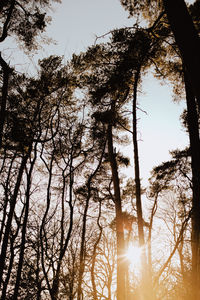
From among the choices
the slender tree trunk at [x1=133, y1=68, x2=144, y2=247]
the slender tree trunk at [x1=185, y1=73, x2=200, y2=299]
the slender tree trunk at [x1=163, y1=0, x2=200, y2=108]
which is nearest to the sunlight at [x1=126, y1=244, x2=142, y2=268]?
the slender tree trunk at [x1=133, y1=68, x2=144, y2=247]

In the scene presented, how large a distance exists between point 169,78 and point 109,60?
2855 mm

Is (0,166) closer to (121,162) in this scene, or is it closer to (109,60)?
(121,162)

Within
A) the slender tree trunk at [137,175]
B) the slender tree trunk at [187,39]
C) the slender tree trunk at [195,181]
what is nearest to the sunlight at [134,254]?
the slender tree trunk at [137,175]

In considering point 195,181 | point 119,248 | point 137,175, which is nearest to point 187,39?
point 195,181

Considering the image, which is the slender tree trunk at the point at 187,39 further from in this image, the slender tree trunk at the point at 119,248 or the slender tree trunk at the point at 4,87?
the slender tree trunk at the point at 119,248

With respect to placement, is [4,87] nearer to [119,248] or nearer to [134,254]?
[119,248]

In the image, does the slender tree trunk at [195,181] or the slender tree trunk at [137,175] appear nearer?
the slender tree trunk at [195,181]

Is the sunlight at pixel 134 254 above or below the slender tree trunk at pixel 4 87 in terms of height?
below

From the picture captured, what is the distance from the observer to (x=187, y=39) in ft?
8.39

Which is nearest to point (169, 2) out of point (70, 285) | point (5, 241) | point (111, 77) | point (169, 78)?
point (111, 77)

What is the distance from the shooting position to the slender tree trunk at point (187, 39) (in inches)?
94.7

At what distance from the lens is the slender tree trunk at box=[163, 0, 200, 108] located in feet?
7.89

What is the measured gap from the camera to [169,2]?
9.47 ft

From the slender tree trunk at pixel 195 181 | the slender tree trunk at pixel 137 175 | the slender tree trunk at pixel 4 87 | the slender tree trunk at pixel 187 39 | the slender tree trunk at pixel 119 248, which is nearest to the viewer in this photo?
the slender tree trunk at pixel 187 39
